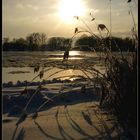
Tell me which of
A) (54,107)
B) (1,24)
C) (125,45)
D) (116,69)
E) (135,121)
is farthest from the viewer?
(125,45)

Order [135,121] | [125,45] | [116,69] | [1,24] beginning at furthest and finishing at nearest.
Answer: [125,45] < [116,69] < [135,121] < [1,24]

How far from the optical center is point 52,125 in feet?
8.75

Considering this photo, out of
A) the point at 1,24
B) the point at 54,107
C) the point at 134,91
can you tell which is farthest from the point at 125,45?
the point at 1,24

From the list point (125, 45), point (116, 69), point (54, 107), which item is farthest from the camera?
point (125, 45)

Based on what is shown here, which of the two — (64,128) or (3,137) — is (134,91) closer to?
(64,128)

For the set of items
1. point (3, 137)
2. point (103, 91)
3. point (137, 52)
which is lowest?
point (3, 137)

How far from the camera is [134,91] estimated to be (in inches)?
103

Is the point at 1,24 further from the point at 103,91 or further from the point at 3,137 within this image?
the point at 103,91

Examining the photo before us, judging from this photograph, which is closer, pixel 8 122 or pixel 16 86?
pixel 8 122

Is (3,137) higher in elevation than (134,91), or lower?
lower

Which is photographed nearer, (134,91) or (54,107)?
(134,91)

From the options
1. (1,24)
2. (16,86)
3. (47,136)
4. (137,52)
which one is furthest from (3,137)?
(16,86)

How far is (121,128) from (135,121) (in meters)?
0.11

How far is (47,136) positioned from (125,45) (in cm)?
156
